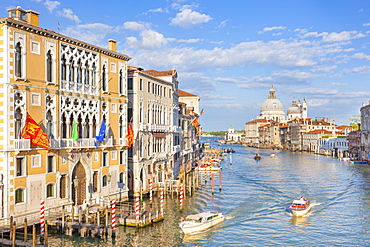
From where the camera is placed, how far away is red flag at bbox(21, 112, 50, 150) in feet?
67.3

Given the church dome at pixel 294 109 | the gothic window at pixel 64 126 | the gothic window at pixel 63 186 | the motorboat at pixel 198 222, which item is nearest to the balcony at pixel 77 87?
the gothic window at pixel 64 126

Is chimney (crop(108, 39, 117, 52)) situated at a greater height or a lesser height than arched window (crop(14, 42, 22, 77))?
greater

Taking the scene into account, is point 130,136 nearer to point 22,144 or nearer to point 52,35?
point 52,35

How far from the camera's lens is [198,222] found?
2378 cm

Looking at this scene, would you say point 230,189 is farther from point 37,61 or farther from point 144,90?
point 37,61

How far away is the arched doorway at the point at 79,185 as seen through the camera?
79.8 feet

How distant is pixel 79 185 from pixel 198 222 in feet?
25.0

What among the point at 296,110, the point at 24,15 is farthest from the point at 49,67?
the point at 296,110

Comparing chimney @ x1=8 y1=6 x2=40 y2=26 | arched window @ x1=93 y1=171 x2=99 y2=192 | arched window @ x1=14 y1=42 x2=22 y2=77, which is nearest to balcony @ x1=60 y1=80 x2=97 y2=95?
arched window @ x1=14 y1=42 x2=22 y2=77

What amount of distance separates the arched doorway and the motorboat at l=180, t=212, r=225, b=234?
258 inches

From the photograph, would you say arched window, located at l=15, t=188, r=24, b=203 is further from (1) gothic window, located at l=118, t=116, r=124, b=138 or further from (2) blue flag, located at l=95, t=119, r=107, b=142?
(1) gothic window, located at l=118, t=116, r=124, b=138

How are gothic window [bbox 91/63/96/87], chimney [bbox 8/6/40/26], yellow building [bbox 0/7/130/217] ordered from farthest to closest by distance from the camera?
gothic window [bbox 91/63/96/87]
chimney [bbox 8/6/40/26]
yellow building [bbox 0/7/130/217]

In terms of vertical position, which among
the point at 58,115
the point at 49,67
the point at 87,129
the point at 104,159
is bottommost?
Answer: the point at 104,159

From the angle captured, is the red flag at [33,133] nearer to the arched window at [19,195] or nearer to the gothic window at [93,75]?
the arched window at [19,195]
